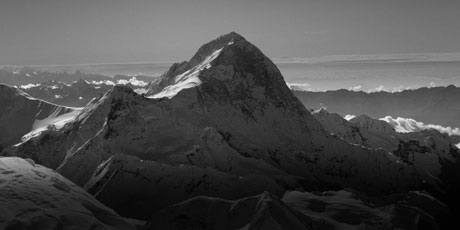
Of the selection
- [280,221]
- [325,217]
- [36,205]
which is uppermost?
[36,205]

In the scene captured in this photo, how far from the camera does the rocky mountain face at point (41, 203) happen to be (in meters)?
116

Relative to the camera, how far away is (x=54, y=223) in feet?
385

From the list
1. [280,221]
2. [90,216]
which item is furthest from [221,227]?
[90,216]

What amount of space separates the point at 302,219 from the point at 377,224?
3935cm

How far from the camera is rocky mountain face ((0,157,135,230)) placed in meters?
116

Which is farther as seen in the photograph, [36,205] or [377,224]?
[377,224]

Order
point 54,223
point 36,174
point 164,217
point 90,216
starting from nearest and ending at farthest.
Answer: point 54,223
point 90,216
point 36,174
point 164,217

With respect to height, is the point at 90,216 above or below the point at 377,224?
above

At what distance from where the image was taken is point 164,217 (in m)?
167

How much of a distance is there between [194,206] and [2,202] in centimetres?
6553

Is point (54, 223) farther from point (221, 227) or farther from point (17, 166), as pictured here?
point (221, 227)

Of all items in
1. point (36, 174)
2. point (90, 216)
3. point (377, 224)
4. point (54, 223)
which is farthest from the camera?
point (377, 224)

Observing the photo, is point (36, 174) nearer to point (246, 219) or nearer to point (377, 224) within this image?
point (246, 219)

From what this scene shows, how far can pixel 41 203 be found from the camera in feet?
406
